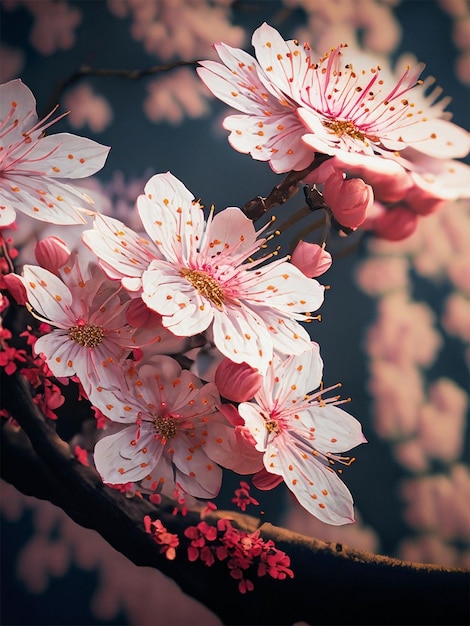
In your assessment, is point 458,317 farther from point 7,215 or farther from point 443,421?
point 7,215

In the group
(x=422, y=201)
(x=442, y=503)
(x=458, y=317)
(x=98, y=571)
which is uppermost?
(x=422, y=201)

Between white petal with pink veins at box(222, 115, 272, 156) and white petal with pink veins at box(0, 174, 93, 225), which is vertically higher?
white petal with pink veins at box(222, 115, 272, 156)

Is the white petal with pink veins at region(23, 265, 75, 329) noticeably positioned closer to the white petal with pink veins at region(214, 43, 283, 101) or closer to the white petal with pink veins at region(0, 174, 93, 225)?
the white petal with pink veins at region(0, 174, 93, 225)

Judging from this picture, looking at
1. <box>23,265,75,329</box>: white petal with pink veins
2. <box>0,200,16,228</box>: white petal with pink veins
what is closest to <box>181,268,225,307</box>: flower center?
<box>23,265,75,329</box>: white petal with pink veins

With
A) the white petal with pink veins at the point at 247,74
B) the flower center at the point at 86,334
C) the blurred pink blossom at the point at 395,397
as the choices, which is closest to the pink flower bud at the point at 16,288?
the flower center at the point at 86,334

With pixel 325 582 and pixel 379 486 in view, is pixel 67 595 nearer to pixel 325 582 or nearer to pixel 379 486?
pixel 325 582

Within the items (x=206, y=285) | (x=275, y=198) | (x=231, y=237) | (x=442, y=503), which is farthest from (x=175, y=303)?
(x=442, y=503)
